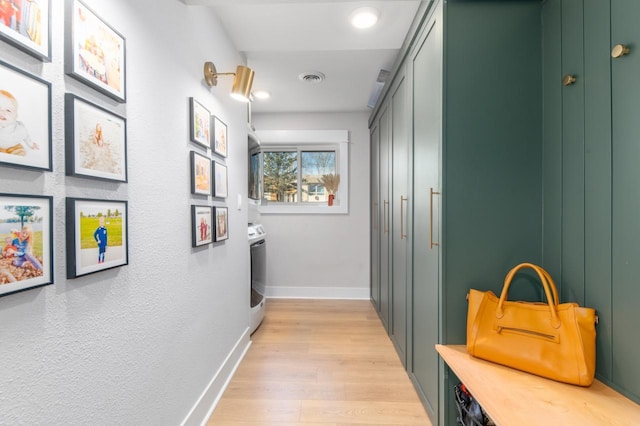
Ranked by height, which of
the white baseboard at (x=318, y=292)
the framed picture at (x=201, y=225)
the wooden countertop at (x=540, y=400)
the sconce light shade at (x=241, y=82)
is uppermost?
the sconce light shade at (x=241, y=82)

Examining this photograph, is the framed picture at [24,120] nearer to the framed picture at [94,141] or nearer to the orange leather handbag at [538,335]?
the framed picture at [94,141]

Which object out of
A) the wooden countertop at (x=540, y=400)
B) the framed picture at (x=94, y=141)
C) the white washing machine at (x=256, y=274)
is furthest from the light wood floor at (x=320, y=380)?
the framed picture at (x=94, y=141)

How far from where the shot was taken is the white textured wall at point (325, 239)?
12.5 ft

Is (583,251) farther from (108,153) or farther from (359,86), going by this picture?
(359,86)

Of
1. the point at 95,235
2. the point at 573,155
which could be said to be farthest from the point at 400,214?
the point at 95,235

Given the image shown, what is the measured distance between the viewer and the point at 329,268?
385cm

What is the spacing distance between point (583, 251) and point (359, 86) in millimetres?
2446

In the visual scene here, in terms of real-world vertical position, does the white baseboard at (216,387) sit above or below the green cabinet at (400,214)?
below

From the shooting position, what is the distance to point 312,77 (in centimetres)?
280

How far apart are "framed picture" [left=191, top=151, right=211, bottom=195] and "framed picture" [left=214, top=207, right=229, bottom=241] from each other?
16 cm

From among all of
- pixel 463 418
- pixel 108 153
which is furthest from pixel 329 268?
pixel 108 153

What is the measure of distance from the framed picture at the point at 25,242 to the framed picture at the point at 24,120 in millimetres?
89

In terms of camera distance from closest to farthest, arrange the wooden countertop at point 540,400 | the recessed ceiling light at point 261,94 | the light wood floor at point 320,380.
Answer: the wooden countertop at point 540,400 < the light wood floor at point 320,380 < the recessed ceiling light at point 261,94

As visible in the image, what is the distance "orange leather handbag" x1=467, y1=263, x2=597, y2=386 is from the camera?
1.03 m
